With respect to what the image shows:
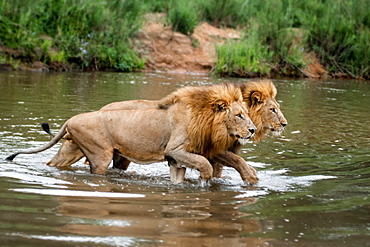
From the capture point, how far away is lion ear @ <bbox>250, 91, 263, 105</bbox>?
6.34 meters

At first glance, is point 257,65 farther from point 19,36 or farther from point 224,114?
point 224,114

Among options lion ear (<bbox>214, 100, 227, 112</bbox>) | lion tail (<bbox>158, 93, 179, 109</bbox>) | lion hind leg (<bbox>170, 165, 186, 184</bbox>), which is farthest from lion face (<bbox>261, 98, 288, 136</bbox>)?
lion hind leg (<bbox>170, 165, 186, 184</bbox>)

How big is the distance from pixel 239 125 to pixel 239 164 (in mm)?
416

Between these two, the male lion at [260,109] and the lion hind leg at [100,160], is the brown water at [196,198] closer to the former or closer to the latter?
the lion hind leg at [100,160]

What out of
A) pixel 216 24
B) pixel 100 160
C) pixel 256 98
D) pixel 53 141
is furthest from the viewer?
pixel 216 24

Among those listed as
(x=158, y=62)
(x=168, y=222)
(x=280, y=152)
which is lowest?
(x=158, y=62)

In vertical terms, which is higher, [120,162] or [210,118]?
[210,118]

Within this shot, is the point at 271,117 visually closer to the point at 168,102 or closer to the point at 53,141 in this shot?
the point at 168,102

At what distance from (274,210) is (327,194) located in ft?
2.80

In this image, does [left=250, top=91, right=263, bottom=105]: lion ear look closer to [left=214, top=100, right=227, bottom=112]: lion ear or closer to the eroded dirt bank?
[left=214, top=100, right=227, bottom=112]: lion ear

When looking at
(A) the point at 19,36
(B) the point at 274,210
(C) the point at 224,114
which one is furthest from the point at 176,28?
(B) the point at 274,210

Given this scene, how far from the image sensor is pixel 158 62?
19297 millimetres

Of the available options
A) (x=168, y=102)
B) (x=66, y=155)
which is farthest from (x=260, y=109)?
(x=66, y=155)

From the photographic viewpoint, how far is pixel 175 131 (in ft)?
19.3
